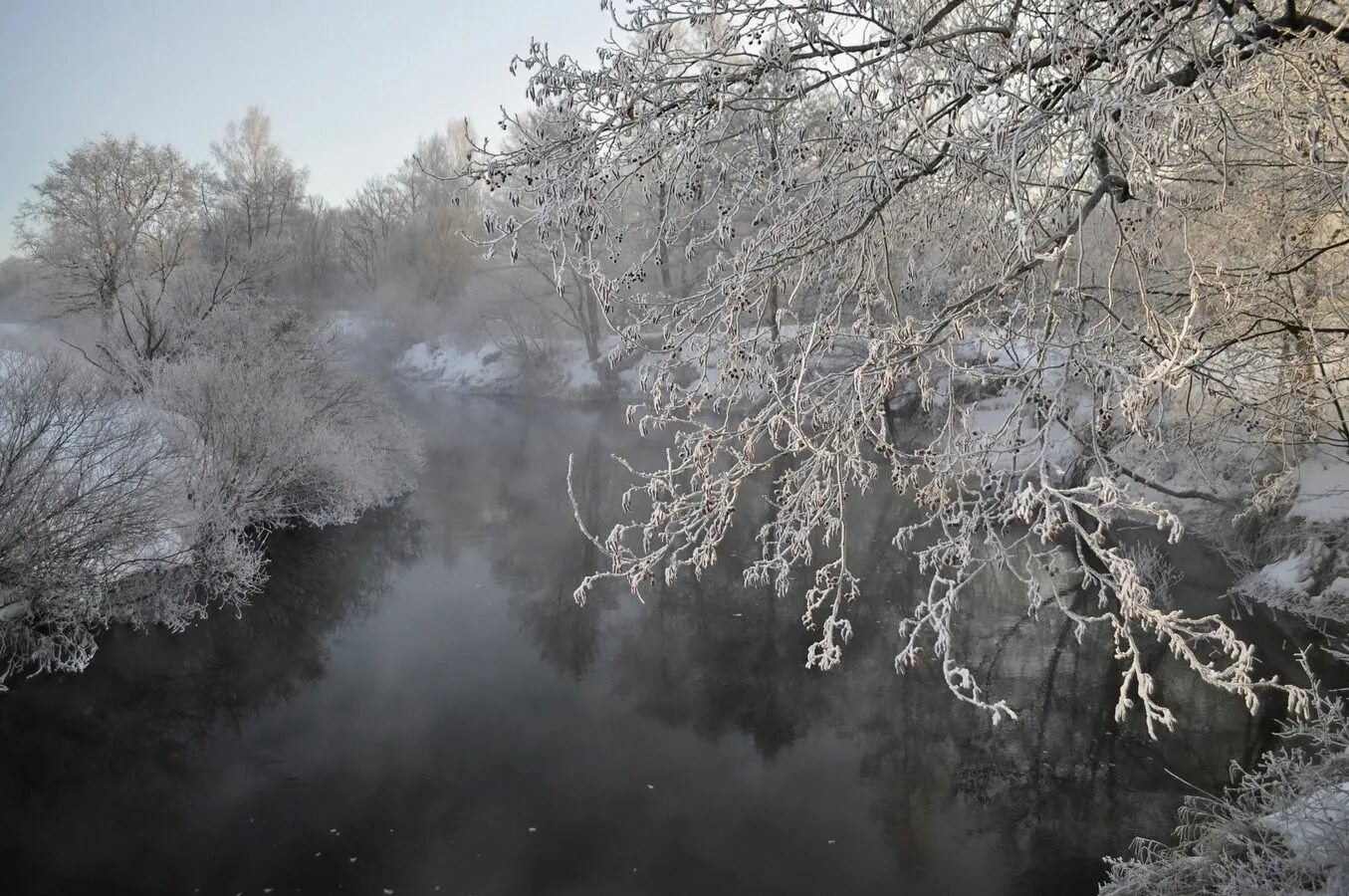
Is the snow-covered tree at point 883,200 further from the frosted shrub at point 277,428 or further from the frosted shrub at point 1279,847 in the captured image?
the frosted shrub at point 277,428

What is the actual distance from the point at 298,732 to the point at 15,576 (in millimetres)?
3860

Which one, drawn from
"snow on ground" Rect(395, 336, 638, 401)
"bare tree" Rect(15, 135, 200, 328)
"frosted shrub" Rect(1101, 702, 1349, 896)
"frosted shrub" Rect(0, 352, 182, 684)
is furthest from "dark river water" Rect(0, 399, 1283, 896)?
"snow on ground" Rect(395, 336, 638, 401)

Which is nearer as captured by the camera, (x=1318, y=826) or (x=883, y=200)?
(x=883, y=200)

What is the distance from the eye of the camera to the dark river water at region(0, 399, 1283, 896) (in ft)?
22.5

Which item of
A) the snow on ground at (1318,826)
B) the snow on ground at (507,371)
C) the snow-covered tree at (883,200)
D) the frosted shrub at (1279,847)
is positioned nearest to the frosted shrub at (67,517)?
the snow-covered tree at (883,200)

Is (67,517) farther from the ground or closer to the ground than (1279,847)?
farther from the ground

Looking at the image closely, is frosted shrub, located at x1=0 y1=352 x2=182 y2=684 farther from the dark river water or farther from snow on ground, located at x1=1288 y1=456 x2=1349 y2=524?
snow on ground, located at x1=1288 y1=456 x2=1349 y2=524

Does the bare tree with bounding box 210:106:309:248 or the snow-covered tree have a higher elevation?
the bare tree with bounding box 210:106:309:248

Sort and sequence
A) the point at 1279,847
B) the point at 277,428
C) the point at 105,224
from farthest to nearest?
the point at 105,224
the point at 277,428
the point at 1279,847

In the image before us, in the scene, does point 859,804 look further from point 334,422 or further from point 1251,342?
point 334,422

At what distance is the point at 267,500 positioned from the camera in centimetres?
1490

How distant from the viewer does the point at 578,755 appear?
27.7 ft

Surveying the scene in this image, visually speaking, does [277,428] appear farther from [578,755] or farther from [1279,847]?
[1279,847]

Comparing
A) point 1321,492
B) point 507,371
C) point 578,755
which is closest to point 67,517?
point 578,755
